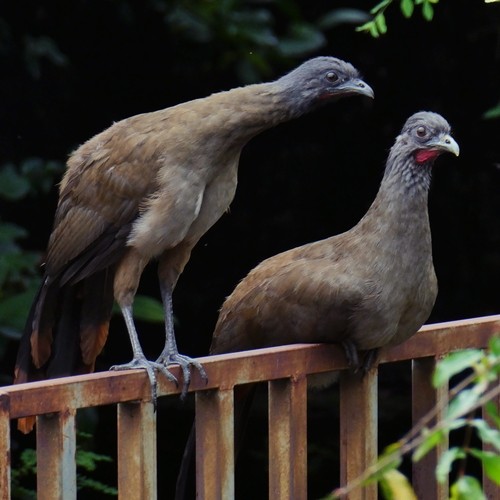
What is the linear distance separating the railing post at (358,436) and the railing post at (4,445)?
107 cm

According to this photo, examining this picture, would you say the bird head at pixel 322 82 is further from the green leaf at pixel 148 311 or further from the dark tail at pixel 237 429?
the green leaf at pixel 148 311

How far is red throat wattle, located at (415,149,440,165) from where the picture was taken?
374cm

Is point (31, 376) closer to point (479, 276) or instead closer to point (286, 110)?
point (286, 110)

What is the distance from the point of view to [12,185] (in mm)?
4902

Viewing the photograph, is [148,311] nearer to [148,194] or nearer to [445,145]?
[148,194]

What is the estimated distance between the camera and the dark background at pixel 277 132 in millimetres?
5602

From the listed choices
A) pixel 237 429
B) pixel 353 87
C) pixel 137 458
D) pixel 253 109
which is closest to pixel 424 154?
pixel 353 87

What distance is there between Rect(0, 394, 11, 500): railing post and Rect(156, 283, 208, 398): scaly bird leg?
1.94ft

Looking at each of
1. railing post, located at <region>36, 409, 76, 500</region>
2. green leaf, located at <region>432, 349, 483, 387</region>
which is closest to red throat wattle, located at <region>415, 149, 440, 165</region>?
railing post, located at <region>36, 409, 76, 500</region>

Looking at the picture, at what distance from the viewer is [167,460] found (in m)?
6.65

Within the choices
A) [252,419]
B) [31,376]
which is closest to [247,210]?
[252,419]

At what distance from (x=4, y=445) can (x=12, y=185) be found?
2.38 m

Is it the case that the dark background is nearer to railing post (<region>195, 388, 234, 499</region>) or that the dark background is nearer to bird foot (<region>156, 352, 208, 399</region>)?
bird foot (<region>156, 352, 208, 399</region>)

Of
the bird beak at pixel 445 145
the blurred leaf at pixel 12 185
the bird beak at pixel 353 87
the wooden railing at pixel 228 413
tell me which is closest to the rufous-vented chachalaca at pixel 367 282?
the bird beak at pixel 445 145
